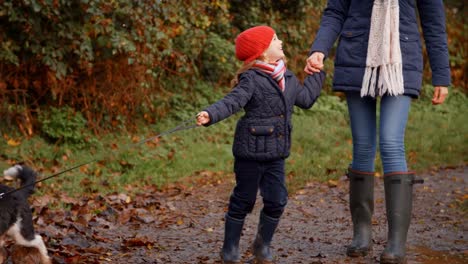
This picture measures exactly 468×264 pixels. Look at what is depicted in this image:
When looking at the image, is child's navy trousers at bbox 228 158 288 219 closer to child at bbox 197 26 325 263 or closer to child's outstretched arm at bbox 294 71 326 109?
child at bbox 197 26 325 263

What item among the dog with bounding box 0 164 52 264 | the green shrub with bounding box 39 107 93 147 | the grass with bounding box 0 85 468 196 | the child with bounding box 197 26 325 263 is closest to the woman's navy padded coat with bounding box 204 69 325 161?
the child with bounding box 197 26 325 263

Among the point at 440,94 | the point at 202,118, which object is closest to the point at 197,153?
the point at 440,94

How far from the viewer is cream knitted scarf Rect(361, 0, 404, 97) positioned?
4636 millimetres

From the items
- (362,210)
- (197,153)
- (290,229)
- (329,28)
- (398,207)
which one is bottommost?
(197,153)

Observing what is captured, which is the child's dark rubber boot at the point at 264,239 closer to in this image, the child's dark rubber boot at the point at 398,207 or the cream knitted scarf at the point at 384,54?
the child's dark rubber boot at the point at 398,207

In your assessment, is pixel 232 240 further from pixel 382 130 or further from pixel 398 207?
pixel 382 130

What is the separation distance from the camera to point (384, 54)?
4.67 metres

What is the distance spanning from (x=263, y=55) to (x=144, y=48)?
192 inches

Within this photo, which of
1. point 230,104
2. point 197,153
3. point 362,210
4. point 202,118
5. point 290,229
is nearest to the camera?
point 202,118

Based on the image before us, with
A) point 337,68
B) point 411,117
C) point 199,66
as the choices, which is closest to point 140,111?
point 199,66

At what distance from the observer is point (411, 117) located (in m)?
13.3

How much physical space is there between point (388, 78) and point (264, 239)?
1326mm

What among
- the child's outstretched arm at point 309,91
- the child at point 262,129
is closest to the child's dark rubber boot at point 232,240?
the child at point 262,129

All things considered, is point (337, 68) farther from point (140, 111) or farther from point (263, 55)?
point (140, 111)
